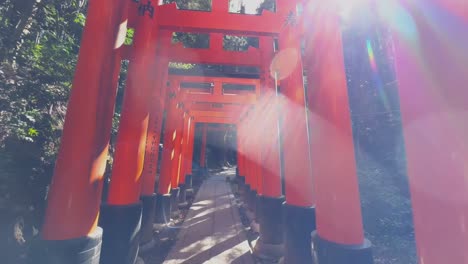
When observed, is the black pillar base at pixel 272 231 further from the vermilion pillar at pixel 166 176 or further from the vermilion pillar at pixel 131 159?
the vermilion pillar at pixel 166 176

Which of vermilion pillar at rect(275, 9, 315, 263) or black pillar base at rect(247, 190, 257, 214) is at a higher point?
vermilion pillar at rect(275, 9, 315, 263)

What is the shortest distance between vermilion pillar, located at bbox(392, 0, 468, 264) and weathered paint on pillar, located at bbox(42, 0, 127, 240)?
270 cm

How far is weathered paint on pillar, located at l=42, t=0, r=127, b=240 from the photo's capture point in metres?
2.15

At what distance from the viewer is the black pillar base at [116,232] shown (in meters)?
3.22

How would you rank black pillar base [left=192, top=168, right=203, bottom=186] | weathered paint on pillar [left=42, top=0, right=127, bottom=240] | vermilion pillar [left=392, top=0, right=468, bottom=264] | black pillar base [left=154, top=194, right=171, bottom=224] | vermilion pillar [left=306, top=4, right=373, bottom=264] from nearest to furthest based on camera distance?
vermilion pillar [left=392, top=0, right=468, bottom=264]
vermilion pillar [left=306, top=4, right=373, bottom=264]
weathered paint on pillar [left=42, top=0, right=127, bottom=240]
black pillar base [left=154, top=194, right=171, bottom=224]
black pillar base [left=192, top=168, right=203, bottom=186]

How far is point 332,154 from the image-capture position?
81.6 inches

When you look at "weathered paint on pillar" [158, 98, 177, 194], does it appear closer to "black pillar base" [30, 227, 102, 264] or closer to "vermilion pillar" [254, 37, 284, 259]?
"vermilion pillar" [254, 37, 284, 259]

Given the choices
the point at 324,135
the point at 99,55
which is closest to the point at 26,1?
the point at 99,55

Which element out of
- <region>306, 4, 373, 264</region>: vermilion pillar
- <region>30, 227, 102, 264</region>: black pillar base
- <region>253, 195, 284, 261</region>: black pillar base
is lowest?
<region>253, 195, 284, 261</region>: black pillar base

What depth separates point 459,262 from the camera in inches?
37.0

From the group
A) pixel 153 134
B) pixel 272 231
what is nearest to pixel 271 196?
pixel 272 231

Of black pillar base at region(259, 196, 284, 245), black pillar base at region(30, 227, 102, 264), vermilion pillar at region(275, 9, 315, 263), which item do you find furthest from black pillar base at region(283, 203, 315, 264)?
black pillar base at region(30, 227, 102, 264)

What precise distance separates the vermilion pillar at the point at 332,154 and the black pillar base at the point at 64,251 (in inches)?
88.2

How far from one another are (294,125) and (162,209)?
518 cm
